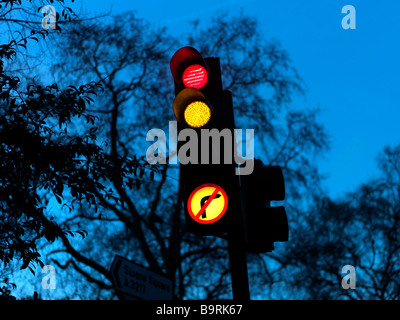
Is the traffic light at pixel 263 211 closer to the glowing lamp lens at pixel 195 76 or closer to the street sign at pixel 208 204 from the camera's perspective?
the street sign at pixel 208 204

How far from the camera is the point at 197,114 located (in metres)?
3.34

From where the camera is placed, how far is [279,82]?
53.5 ft

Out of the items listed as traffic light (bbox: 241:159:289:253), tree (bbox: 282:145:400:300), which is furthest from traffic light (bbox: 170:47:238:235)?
tree (bbox: 282:145:400:300)

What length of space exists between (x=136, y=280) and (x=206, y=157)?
2.32 meters

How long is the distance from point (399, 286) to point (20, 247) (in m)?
18.8

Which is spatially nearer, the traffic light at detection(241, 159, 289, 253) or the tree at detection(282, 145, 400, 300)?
the traffic light at detection(241, 159, 289, 253)

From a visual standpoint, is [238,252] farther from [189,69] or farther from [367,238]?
[367,238]

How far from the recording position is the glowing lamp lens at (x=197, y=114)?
3.32 meters

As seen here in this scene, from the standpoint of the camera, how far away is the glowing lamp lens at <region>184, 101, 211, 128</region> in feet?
10.9

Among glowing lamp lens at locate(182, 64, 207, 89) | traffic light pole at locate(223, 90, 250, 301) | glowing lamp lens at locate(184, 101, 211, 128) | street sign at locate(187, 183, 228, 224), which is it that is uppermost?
glowing lamp lens at locate(182, 64, 207, 89)

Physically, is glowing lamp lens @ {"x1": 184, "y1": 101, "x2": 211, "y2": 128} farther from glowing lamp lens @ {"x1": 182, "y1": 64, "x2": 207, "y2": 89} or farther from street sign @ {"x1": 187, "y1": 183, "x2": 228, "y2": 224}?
street sign @ {"x1": 187, "y1": 183, "x2": 228, "y2": 224}

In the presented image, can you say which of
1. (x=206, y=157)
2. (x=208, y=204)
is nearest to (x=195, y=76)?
(x=206, y=157)

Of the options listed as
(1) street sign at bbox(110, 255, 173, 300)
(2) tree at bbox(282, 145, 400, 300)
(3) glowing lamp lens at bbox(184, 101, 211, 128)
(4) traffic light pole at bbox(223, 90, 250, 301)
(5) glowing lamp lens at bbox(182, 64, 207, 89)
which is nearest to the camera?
(4) traffic light pole at bbox(223, 90, 250, 301)
